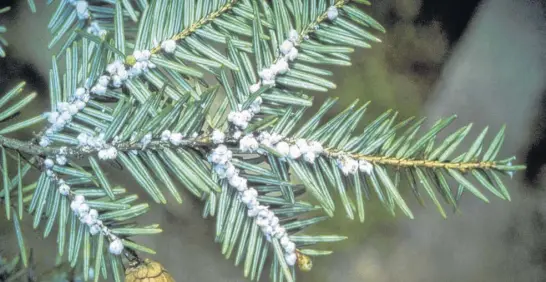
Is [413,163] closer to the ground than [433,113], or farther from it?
closer to the ground

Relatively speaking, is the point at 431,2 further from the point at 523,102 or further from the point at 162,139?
the point at 162,139

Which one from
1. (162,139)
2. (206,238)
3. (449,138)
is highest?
(449,138)

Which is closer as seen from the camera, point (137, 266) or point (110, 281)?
point (137, 266)

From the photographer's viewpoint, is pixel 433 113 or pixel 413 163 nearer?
pixel 413 163

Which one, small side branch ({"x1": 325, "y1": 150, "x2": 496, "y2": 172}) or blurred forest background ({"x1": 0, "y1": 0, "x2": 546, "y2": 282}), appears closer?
small side branch ({"x1": 325, "y1": 150, "x2": 496, "y2": 172})

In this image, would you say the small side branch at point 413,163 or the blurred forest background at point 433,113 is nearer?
the small side branch at point 413,163

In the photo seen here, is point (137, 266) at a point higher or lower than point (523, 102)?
lower

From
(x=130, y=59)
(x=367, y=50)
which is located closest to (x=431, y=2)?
(x=367, y=50)
